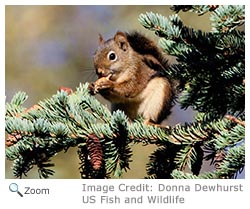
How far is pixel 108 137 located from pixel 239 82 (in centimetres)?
26

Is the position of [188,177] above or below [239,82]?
below

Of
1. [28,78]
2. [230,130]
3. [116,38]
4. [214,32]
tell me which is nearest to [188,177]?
[230,130]

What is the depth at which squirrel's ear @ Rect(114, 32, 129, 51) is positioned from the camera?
1.75 m

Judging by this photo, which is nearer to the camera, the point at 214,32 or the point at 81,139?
the point at 214,32

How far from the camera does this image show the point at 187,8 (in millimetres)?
924

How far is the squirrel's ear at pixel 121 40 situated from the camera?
175 cm

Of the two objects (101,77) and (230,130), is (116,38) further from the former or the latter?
(230,130)
